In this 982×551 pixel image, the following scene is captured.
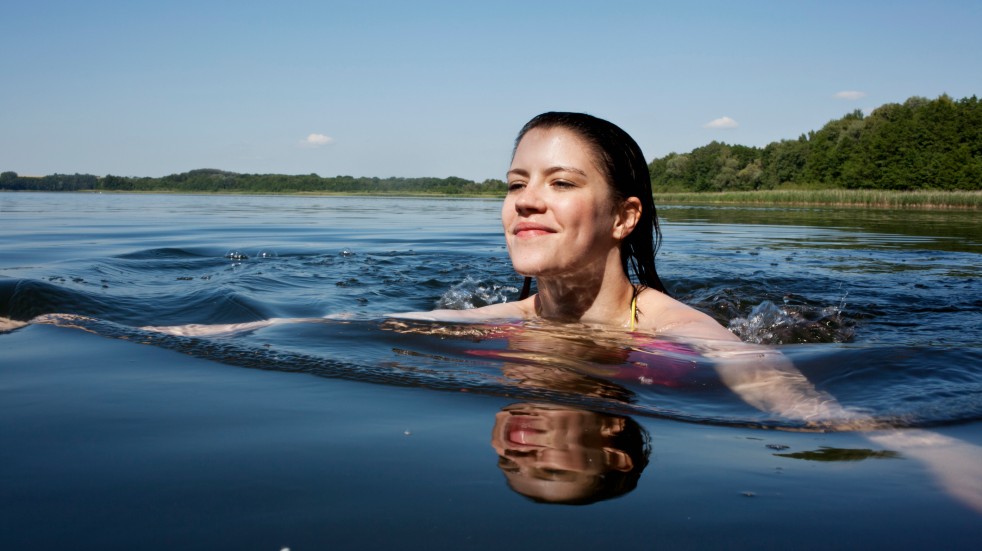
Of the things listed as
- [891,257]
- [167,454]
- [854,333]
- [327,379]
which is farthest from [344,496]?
[891,257]

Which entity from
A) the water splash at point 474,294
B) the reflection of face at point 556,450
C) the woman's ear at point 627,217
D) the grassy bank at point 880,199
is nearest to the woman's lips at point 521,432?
the reflection of face at point 556,450

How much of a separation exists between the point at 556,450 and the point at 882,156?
9088 cm

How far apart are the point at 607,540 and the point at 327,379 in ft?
5.05

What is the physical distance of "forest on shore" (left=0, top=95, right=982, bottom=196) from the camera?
73562 mm

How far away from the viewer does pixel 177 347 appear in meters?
3.18

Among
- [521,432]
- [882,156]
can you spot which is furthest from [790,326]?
[882,156]

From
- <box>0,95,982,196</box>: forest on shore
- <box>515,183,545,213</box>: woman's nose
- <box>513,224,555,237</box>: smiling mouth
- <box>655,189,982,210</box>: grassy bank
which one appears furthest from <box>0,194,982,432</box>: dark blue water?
<box>0,95,982,196</box>: forest on shore

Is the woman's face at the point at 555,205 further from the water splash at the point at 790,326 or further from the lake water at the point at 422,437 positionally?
the water splash at the point at 790,326

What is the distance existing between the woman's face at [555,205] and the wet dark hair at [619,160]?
5 cm

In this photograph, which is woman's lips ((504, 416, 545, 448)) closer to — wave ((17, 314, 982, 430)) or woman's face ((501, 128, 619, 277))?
wave ((17, 314, 982, 430))

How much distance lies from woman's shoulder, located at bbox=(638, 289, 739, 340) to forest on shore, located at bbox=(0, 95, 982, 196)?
75150 mm

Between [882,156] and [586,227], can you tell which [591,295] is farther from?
[882,156]

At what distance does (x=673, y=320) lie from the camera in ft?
12.2

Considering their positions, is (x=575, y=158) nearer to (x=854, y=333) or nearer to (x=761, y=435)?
(x=761, y=435)
